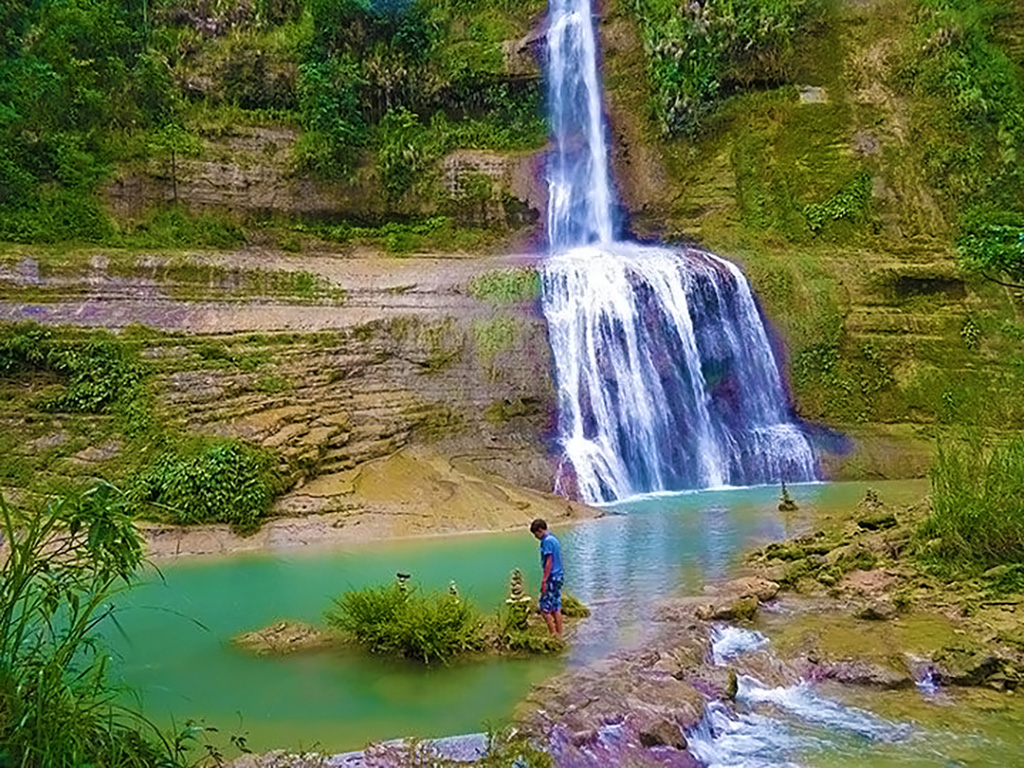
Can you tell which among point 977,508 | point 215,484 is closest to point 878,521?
point 977,508

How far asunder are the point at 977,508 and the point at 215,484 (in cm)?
1078

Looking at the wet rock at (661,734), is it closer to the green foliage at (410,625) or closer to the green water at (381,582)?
the green water at (381,582)

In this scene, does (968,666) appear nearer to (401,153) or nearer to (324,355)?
(324,355)

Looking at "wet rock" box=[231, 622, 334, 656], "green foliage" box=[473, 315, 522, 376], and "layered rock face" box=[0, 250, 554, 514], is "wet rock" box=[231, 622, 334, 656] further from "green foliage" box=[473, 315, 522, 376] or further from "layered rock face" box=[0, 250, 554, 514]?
"green foliage" box=[473, 315, 522, 376]

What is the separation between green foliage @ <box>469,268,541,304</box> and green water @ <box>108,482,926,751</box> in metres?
5.70

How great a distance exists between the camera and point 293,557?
45.1 feet

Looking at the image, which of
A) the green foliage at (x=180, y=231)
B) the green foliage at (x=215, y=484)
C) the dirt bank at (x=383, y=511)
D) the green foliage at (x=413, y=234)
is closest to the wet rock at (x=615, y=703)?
the dirt bank at (x=383, y=511)

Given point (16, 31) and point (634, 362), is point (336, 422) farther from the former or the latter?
point (16, 31)

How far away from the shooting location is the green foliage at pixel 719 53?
26.9m

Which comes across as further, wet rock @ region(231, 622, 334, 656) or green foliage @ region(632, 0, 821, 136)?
green foliage @ region(632, 0, 821, 136)

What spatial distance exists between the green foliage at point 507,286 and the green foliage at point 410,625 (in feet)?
43.0

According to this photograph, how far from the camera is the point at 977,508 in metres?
9.40

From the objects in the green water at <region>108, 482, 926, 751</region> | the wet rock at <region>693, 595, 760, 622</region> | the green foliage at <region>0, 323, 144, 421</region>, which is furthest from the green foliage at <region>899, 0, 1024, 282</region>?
the green foliage at <region>0, 323, 144, 421</region>

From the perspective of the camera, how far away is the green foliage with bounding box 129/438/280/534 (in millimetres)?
14805
